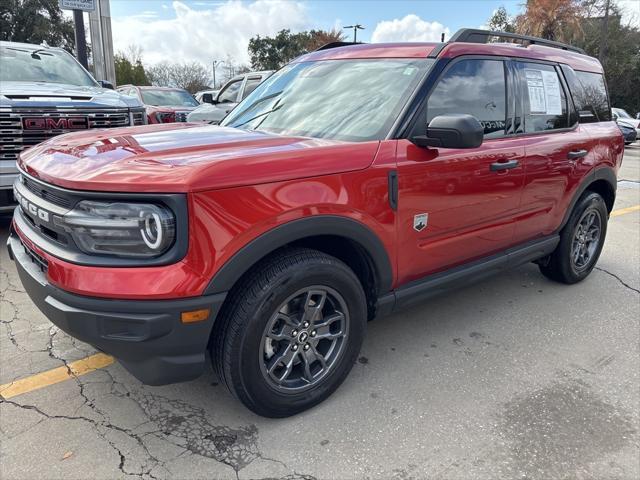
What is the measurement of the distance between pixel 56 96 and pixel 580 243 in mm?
5350

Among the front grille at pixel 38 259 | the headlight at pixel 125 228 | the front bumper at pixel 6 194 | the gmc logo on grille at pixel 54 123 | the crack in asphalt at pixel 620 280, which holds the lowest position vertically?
the crack in asphalt at pixel 620 280

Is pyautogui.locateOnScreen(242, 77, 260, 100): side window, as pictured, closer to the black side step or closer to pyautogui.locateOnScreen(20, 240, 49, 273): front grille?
the black side step

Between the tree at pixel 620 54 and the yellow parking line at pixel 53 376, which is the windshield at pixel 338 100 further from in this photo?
the tree at pixel 620 54

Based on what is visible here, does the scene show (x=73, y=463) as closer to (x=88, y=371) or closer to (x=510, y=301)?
(x=88, y=371)

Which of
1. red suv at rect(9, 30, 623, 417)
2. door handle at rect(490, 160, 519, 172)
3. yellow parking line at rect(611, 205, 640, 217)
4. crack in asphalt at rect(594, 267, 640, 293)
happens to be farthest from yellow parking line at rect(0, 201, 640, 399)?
yellow parking line at rect(611, 205, 640, 217)

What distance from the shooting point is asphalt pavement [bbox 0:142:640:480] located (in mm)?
2201

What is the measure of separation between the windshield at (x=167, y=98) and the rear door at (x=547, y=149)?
932 centimetres

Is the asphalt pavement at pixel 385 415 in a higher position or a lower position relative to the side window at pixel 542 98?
lower

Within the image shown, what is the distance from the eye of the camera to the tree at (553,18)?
26.5 m

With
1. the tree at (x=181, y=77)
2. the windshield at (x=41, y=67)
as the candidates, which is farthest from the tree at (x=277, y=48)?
the windshield at (x=41, y=67)

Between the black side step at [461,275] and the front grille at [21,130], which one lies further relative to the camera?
the front grille at [21,130]

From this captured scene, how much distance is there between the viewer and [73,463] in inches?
84.9

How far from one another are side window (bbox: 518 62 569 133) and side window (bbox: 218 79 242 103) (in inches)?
313

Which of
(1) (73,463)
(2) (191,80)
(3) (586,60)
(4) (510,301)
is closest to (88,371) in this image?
(1) (73,463)
